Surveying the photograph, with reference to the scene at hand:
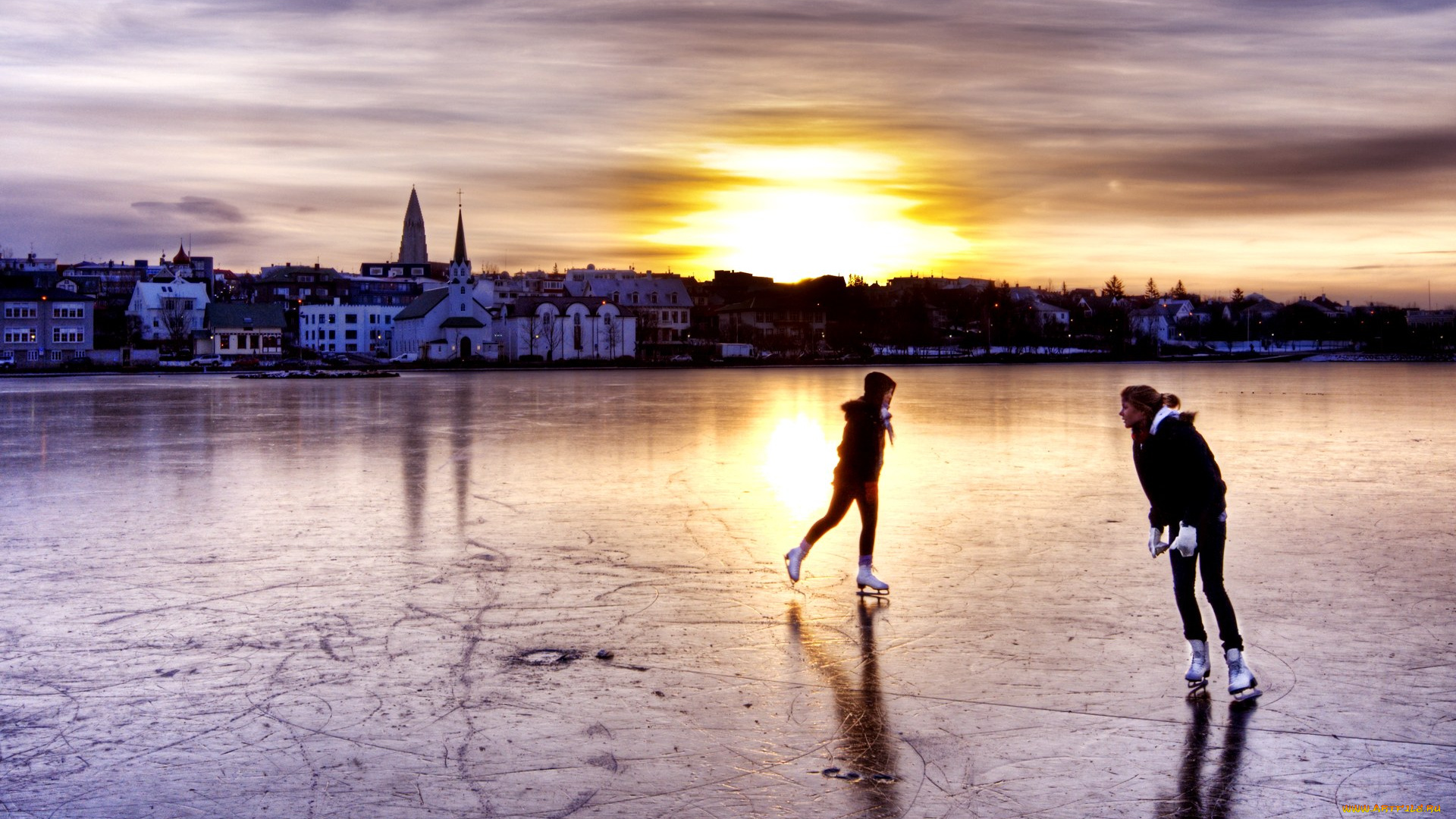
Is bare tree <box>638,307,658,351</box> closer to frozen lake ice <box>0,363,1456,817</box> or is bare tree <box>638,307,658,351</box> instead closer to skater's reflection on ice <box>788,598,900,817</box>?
frozen lake ice <box>0,363,1456,817</box>

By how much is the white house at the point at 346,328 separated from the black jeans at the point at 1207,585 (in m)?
136

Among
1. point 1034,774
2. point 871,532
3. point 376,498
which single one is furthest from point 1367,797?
point 376,498

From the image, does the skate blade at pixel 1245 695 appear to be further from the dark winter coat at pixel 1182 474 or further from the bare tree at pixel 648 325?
the bare tree at pixel 648 325

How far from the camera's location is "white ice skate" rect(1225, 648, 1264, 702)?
21.0 ft

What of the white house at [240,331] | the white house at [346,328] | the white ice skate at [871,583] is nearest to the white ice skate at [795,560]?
the white ice skate at [871,583]

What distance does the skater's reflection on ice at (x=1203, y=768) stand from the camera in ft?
16.3

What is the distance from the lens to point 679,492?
14914mm

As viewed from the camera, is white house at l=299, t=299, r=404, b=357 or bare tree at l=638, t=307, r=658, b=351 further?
white house at l=299, t=299, r=404, b=357

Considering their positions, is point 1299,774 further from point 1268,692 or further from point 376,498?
point 376,498

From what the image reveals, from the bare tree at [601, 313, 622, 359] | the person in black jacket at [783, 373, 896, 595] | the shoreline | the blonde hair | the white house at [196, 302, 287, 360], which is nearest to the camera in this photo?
the blonde hair

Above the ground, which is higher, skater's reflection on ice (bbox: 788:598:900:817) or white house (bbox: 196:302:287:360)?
white house (bbox: 196:302:287:360)

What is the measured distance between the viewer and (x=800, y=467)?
1797cm

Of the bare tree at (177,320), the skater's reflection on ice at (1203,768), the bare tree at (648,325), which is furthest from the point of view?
the bare tree at (648,325)

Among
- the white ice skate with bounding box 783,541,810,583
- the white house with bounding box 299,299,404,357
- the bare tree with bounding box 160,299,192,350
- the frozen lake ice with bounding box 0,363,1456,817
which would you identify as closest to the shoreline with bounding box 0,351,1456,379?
the white house with bounding box 299,299,404,357
